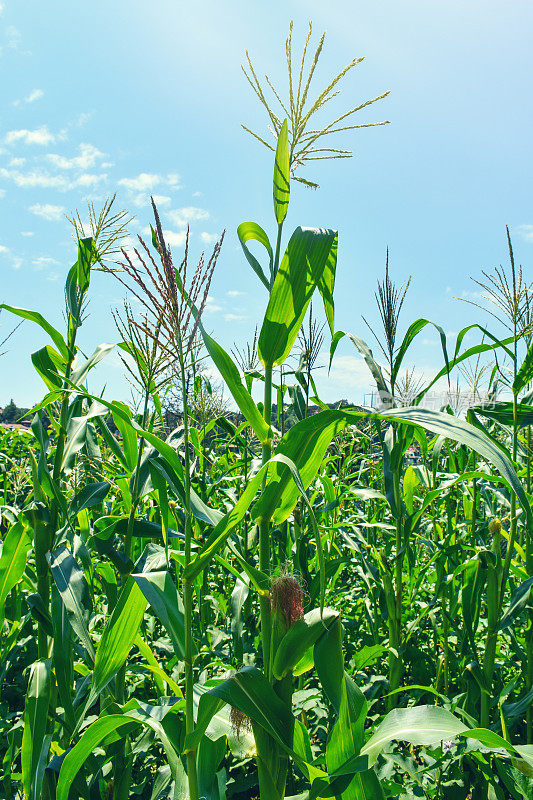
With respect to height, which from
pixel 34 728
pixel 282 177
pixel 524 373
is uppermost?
pixel 282 177

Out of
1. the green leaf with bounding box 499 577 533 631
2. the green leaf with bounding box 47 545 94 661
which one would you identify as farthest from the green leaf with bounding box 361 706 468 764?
the green leaf with bounding box 47 545 94 661

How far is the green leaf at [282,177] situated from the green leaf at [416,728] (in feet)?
4.34

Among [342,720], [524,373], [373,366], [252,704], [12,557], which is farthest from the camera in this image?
[373,366]

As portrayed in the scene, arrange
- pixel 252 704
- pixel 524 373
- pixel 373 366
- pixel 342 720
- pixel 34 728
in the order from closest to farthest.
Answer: pixel 252 704
pixel 342 720
pixel 34 728
pixel 524 373
pixel 373 366

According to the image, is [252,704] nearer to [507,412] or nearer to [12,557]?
[12,557]

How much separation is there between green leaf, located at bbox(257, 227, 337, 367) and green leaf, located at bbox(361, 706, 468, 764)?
97cm

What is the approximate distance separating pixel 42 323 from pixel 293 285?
37.4 inches

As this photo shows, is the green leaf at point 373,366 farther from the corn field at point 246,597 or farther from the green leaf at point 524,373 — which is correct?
the green leaf at point 524,373

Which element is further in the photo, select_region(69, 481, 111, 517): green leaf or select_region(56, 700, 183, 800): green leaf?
select_region(69, 481, 111, 517): green leaf

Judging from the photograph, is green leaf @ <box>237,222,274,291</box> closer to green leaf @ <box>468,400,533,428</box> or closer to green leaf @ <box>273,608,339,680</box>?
green leaf @ <box>273,608,339,680</box>

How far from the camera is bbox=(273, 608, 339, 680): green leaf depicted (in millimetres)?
1045

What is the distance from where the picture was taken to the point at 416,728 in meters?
1.10

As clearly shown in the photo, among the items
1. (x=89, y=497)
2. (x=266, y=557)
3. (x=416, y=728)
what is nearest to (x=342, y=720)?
(x=416, y=728)

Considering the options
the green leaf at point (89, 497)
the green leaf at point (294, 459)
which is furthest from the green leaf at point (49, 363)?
the green leaf at point (294, 459)
